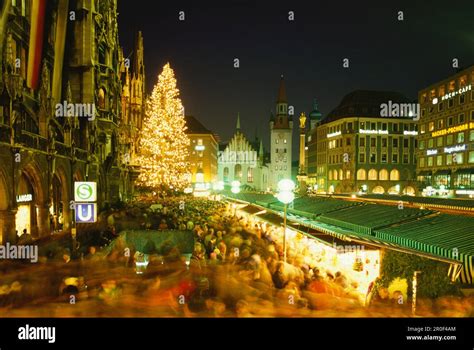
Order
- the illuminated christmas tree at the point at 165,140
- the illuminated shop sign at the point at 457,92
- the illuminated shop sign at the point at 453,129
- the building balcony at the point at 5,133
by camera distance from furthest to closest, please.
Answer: the illuminated shop sign at the point at 453,129 → the illuminated shop sign at the point at 457,92 → the illuminated christmas tree at the point at 165,140 → the building balcony at the point at 5,133

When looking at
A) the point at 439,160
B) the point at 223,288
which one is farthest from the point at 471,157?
the point at 223,288

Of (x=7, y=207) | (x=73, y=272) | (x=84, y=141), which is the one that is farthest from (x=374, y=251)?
(x=84, y=141)

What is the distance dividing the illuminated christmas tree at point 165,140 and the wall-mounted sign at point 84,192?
30359 millimetres

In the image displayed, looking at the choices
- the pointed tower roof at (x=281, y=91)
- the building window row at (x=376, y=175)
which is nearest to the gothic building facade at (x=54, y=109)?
the building window row at (x=376, y=175)

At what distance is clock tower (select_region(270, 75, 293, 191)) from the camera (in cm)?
12004

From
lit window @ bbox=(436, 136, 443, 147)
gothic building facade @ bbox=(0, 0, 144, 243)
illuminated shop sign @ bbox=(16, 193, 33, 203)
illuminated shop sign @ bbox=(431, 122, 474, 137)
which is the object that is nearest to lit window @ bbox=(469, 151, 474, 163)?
illuminated shop sign @ bbox=(431, 122, 474, 137)

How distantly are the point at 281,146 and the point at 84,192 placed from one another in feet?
364

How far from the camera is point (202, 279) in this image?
32.7 feet

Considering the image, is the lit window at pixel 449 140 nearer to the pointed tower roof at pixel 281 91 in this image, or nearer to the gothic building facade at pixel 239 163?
the gothic building facade at pixel 239 163

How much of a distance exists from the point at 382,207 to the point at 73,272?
13.0m

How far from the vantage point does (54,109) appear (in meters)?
21.5

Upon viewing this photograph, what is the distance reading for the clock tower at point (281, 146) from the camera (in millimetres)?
120037

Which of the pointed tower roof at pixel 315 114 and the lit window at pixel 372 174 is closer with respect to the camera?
the lit window at pixel 372 174

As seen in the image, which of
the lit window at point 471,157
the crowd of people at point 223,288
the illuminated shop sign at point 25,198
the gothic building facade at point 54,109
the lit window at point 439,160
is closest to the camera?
the crowd of people at point 223,288
